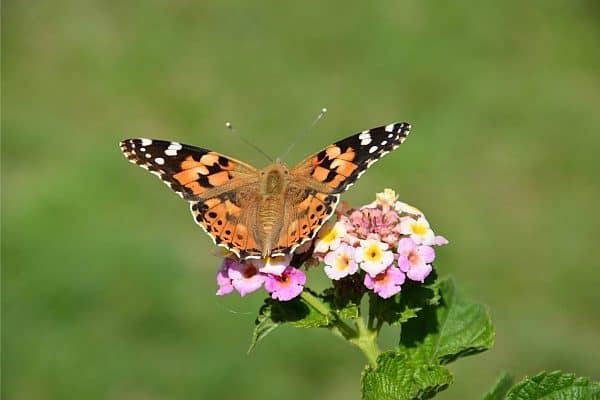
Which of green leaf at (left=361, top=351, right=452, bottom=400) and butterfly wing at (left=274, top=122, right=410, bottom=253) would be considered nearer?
green leaf at (left=361, top=351, right=452, bottom=400)

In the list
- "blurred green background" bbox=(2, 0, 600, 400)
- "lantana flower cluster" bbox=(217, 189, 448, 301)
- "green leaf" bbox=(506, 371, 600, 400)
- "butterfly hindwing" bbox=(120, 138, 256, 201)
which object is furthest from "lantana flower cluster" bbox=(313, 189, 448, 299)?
"blurred green background" bbox=(2, 0, 600, 400)

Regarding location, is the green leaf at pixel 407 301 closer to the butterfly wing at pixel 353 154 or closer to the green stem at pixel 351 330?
the green stem at pixel 351 330

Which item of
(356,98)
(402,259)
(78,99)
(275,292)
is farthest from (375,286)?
(78,99)

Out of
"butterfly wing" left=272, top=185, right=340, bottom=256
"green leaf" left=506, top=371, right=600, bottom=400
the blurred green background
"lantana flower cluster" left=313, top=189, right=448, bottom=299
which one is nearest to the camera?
"green leaf" left=506, top=371, right=600, bottom=400

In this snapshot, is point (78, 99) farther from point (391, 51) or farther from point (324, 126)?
point (391, 51)

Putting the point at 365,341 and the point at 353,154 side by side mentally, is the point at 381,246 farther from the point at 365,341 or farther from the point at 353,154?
the point at 353,154

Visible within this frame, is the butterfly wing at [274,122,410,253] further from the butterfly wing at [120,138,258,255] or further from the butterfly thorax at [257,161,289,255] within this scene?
the butterfly wing at [120,138,258,255]
